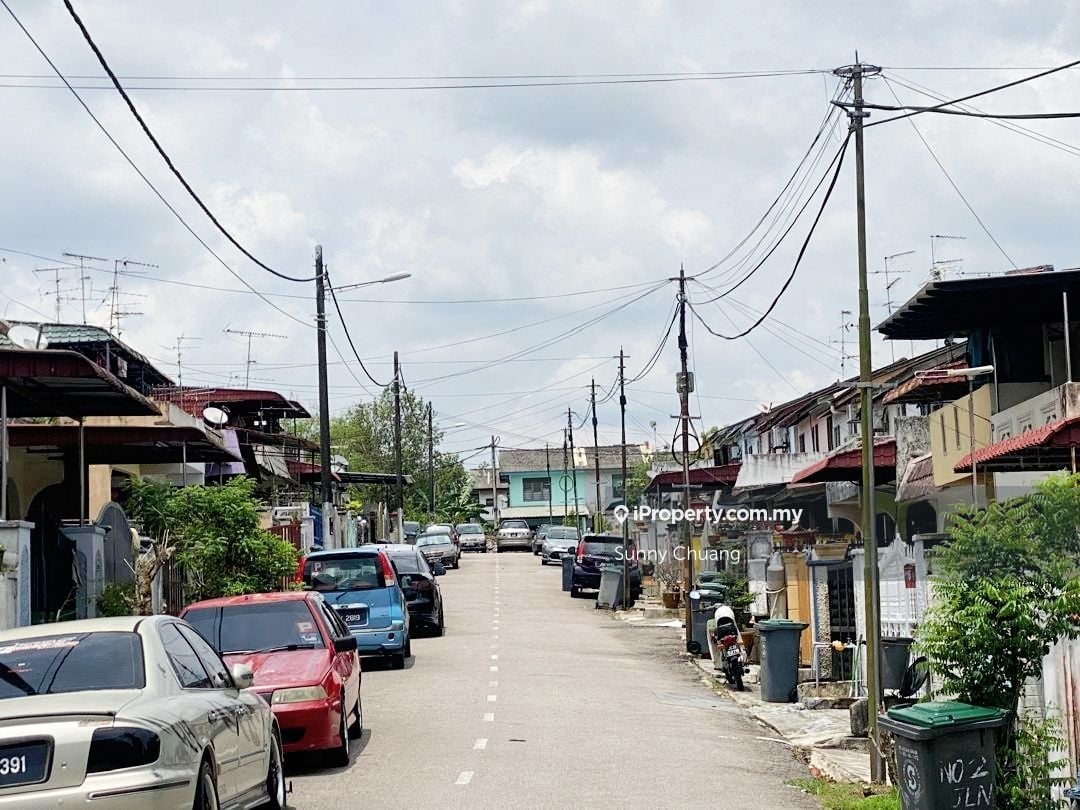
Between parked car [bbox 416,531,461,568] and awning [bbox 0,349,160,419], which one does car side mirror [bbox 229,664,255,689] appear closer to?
awning [bbox 0,349,160,419]

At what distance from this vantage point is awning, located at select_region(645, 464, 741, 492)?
4372 cm

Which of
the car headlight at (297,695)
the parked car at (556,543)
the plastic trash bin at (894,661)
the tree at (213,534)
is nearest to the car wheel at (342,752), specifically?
the car headlight at (297,695)

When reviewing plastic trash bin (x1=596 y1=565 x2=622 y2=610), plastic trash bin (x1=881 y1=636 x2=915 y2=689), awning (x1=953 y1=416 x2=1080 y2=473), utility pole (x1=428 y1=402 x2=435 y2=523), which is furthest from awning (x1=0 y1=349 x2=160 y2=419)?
utility pole (x1=428 y1=402 x2=435 y2=523)

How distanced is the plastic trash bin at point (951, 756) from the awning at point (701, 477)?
1249 inches

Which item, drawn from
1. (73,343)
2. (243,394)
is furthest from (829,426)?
(73,343)

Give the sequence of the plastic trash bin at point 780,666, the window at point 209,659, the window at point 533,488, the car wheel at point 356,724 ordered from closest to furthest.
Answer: the window at point 209,659 → the car wheel at point 356,724 → the plastic trash bin at point 780,666 → the window at point 533,488

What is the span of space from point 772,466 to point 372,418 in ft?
166

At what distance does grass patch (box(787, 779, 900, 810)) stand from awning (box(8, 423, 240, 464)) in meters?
13.2

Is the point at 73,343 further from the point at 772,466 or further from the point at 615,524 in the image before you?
the point at 615,524

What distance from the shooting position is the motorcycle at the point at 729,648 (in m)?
22.0

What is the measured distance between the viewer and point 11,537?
16344 mm

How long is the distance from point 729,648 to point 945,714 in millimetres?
12353

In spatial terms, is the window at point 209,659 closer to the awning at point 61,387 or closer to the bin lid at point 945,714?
the bin lid at point 945,714

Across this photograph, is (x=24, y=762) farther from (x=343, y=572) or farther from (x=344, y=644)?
(x=343, y=572)
